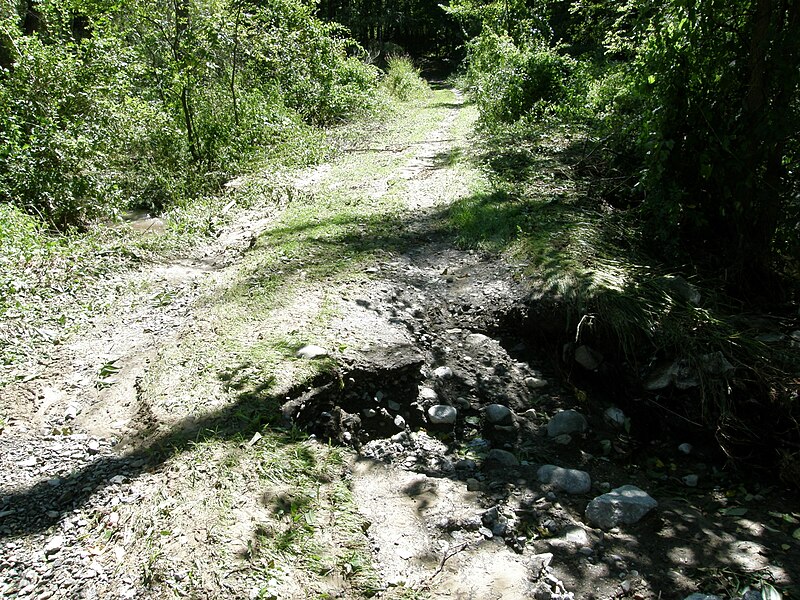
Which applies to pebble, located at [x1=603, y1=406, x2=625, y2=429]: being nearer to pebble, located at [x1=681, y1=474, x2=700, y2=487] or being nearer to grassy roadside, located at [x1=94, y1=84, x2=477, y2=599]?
pebble, located at [x1=681, y1=474, x2=700, y2=487]

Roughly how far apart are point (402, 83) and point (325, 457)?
17.5 m

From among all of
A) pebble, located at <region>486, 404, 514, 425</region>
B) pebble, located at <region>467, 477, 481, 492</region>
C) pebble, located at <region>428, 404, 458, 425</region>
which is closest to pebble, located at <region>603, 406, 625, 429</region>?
pebble, located at <region>486, 404, 514, 425</region>

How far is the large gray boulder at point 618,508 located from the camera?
2.57m

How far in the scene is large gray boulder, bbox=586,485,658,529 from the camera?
2.57 metres

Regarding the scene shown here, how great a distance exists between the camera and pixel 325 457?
280cm

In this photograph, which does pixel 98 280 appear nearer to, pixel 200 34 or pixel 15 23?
pixel 15 23

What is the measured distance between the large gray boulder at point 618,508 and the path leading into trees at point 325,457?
0.16ft

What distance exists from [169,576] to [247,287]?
263 cm

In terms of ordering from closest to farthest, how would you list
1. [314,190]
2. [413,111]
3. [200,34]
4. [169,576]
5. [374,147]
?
[169,576] < [314,190] < [200,34] < [374,147] < [413,111]

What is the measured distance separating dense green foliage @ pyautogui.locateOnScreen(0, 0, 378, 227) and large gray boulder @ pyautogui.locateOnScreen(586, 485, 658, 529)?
5536 mm

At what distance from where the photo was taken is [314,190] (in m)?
7.24

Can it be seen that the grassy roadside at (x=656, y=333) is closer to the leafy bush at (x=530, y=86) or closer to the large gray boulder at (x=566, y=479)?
the large gray boulder at (x=566, y=479)

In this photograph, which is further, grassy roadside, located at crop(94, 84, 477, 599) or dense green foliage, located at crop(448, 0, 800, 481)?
dense green foliage, located at crop(448, 0, 800, 481)

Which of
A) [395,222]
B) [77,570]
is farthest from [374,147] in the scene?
[77,570]
